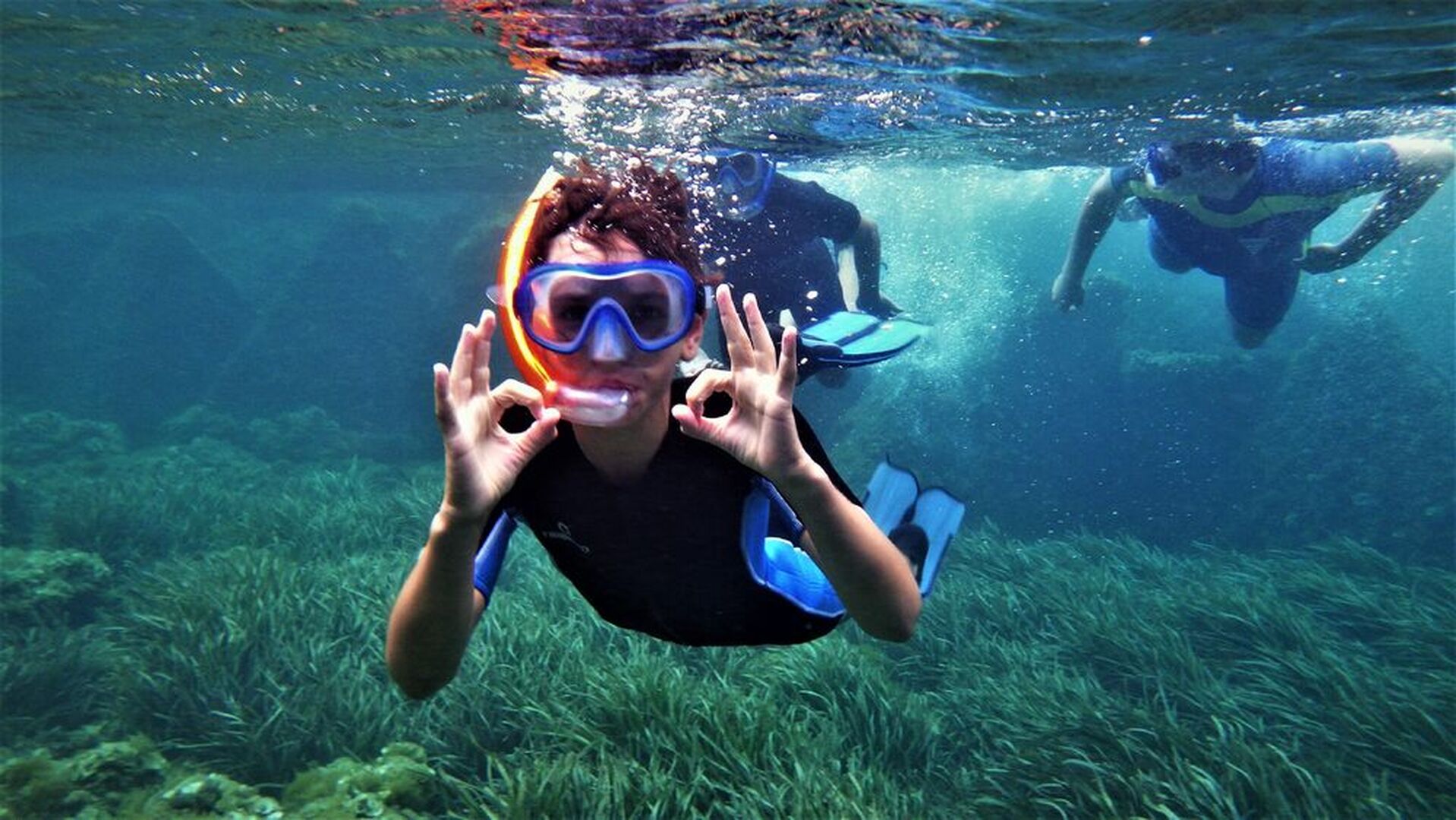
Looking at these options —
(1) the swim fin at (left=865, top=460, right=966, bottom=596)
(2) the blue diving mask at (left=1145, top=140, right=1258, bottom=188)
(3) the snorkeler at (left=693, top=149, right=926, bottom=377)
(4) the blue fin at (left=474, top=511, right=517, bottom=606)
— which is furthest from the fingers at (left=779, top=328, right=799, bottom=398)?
(2) the blue diving mask at (left=1145, top=140, right=1258, bottom=188)

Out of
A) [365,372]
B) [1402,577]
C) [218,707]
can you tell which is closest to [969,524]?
[1402,577]

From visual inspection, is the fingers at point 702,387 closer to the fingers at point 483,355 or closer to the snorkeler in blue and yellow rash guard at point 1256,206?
the fingers at point 483,355

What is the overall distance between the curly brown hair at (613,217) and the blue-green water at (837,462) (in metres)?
3.73

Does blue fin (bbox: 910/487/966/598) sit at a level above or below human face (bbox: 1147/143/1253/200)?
below

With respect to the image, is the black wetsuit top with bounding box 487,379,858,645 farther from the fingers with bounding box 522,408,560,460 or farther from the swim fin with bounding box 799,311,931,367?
the swim fin with bounding box 799,311,931,367

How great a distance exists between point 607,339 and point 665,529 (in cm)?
82

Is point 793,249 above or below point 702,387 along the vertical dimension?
below

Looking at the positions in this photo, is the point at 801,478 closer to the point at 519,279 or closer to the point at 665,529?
the point at 665,529

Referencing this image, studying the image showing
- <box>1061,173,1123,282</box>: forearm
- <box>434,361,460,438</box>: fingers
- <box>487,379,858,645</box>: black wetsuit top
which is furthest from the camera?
<box>1061,173,1123,282</box>: forearm

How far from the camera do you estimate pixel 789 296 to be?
6977 mm

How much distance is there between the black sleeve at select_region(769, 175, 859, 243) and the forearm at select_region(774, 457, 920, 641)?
210 inches

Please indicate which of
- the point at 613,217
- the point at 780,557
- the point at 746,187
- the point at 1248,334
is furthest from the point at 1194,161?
the point at 613,217

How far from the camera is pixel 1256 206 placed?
9.09 m

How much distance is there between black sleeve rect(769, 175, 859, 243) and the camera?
7.14 metres
